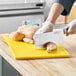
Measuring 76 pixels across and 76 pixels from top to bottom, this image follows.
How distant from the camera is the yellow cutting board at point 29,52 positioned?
2.69 feet

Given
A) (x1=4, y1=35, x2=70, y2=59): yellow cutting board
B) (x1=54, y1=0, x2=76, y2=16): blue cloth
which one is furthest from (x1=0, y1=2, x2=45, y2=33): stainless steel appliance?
(x1=4, y1=35, x2=70, y2=59): yellow cutting board

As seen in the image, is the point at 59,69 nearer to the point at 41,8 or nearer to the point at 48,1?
the point at 41,8

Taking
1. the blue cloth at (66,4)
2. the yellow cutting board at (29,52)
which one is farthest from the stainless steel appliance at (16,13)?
the yellow cutting board at (29,52)

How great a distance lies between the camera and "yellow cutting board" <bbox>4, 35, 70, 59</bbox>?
820 millimetres

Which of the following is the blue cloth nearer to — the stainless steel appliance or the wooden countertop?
the wooden countertop

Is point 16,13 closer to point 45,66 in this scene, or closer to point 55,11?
point 55,11

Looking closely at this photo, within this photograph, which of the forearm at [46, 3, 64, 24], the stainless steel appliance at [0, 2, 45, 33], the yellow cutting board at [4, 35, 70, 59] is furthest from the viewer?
the stainless steel appliance at [0, 2, 45, 33]

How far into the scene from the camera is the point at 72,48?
954mm

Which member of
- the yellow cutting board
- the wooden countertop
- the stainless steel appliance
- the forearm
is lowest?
the stainless steel appliance

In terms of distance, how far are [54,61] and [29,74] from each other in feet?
0.48

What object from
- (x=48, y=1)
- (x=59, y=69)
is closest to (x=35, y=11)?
(x=48, y=1)

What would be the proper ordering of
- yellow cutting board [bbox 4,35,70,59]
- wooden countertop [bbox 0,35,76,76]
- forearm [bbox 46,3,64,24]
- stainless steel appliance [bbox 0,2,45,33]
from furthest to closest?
stainless steel appliance [bbox 0,2,45,33]
forearm [bbox 46,3,64,24]
yellow cutting board [bbox 4,35,70,59]
wooden countertop [bbox 0,35,76,76]

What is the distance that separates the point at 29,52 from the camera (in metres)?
0.86

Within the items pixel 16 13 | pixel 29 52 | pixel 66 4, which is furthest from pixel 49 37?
pixel 16 13
